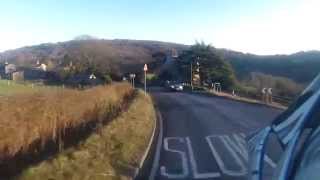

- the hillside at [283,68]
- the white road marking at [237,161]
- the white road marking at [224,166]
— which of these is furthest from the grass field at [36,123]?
the hillside at [283,68]

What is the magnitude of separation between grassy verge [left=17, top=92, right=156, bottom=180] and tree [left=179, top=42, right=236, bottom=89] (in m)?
67.6

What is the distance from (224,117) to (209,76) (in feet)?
213

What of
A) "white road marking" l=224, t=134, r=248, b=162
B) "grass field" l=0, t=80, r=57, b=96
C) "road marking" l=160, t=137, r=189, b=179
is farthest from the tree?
"road marking" l=160, t=137, r=189, b=179

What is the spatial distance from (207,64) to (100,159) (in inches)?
3381

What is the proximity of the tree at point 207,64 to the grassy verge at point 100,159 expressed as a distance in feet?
222

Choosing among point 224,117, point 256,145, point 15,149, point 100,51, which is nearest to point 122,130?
point 15,149

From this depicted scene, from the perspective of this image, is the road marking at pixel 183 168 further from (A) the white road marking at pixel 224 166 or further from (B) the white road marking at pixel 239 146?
(B) the white road marking at pixel 239 146

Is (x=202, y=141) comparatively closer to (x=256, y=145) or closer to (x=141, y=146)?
(x=141, y=146)

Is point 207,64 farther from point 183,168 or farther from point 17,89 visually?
point 183,168

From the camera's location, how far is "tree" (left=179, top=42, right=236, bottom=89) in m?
92.9

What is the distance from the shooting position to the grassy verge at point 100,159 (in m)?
12.7

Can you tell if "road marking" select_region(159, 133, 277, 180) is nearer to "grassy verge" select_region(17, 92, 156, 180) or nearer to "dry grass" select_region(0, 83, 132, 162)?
"grassy verge" select_region(17, 92, 156, 180)

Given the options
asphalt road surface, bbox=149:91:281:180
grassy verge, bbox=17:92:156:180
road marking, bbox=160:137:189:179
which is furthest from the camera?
asphalt road surface, bbox=149:91:281:180

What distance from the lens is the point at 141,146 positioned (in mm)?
19469
